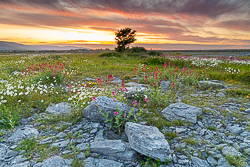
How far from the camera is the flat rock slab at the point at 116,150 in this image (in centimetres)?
334

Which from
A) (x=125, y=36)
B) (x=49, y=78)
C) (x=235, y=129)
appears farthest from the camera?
(x=125, y=36)

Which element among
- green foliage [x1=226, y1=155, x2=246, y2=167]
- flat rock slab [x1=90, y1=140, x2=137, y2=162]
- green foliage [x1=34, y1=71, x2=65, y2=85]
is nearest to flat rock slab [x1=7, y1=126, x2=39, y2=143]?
flat rock slab [x1=90, y1=140, x2=137, y2=162]

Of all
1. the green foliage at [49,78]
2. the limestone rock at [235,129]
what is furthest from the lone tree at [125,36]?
the limestone rock at [235,129]

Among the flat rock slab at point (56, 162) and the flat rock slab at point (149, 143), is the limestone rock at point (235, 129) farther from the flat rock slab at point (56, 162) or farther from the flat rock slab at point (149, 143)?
the flat rock slab at point (56, 162)

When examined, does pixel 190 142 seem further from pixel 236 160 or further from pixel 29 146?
pixel 29 146

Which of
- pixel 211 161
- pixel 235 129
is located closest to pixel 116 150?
pixel 211 161

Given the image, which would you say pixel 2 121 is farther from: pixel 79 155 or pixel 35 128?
pixel 79 155

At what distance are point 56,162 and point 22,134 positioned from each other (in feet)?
5.86

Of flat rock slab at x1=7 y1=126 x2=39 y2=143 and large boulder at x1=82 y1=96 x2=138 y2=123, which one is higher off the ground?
large boulder at x1=82 y1=96 x2=138 y2=123

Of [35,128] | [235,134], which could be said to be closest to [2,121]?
[35,128]

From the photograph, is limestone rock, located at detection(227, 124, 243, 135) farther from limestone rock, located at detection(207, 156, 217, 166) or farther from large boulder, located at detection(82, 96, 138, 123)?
large boulder, located at detection(82, 96, 138, 123)

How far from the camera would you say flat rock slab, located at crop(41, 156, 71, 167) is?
10.0 feet

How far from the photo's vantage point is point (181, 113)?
16.6 feet

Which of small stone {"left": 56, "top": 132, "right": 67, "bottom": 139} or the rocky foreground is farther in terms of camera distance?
small stone {"left": 56, "top": 132, "right": 67, "bottom": 139}
